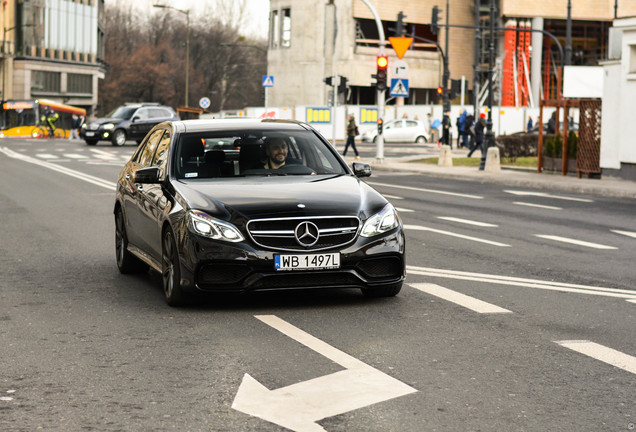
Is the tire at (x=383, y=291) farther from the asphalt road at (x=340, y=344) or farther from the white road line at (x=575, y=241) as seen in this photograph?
the white road line at (x=575, y=241)

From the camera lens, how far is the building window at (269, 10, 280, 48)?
87.5m

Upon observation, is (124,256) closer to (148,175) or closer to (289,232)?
(148,175)

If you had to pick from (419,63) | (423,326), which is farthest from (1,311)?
(419,63)

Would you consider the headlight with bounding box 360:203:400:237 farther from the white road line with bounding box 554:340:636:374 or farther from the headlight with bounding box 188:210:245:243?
the white road line with bounding box 554:340:636:374

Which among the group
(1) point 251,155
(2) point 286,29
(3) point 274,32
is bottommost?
(1) point 251,155

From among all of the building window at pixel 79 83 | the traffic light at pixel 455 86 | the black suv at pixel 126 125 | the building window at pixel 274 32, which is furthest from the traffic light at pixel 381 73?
the building window at pixel 79 83

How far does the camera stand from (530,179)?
3022 cm

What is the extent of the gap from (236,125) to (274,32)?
258ft

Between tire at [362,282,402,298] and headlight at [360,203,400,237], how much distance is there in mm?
534

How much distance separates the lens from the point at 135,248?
1057cm

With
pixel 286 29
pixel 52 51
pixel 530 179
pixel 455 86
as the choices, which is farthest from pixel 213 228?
pixel 52 51

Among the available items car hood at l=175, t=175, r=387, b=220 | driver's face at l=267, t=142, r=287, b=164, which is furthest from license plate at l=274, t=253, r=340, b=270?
driver's face at l=267, t=142, r=287, b=164

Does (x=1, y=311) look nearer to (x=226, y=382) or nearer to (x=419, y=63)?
(x=226, y=382)

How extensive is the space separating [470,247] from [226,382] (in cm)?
799
